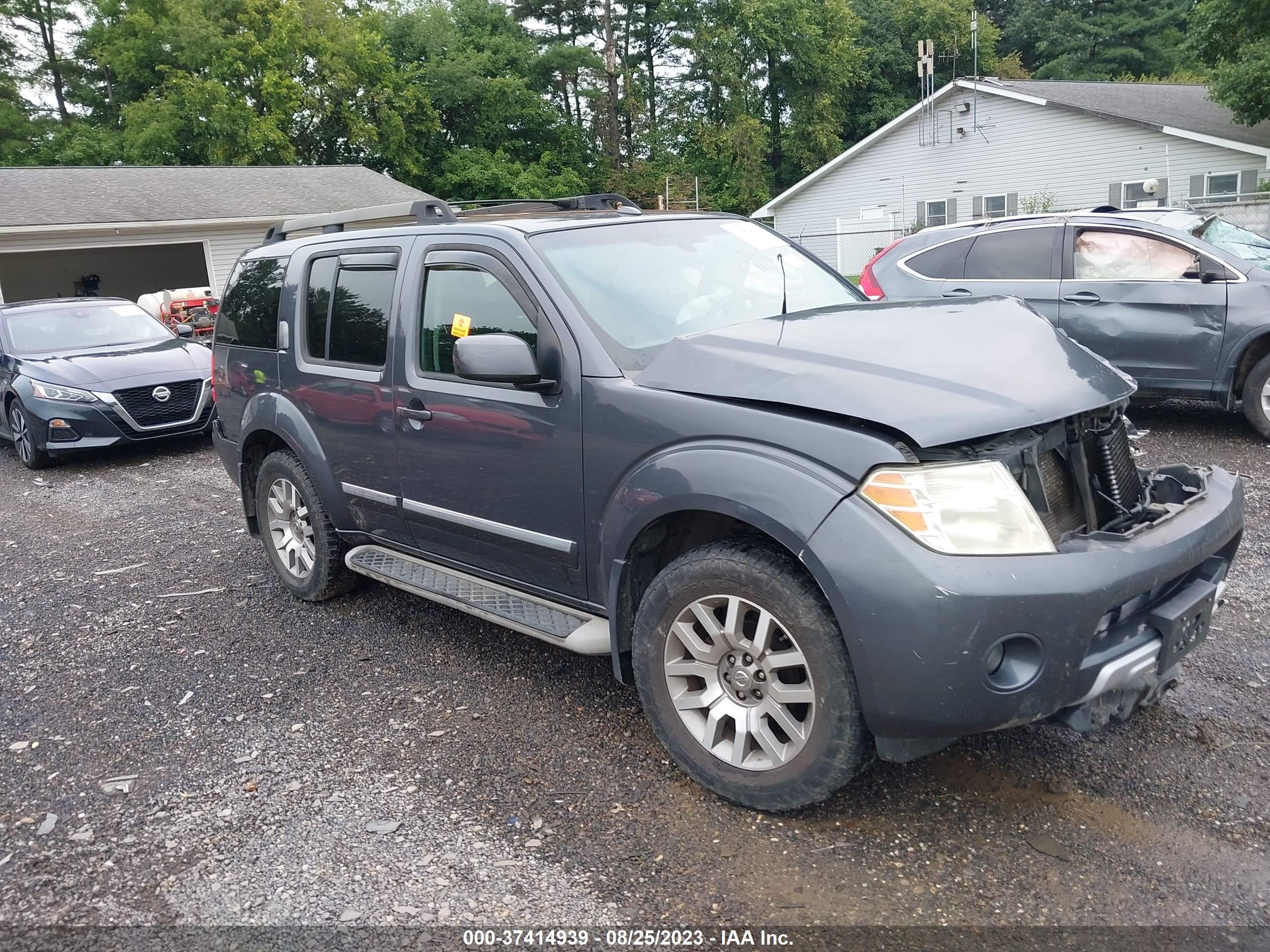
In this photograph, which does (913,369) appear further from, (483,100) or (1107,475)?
(483,100)

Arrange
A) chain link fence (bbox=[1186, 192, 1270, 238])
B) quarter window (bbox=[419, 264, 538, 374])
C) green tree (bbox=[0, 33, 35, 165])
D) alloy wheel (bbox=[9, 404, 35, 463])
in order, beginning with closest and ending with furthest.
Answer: quarter window (bbox=[419, 264, 538, 374]) → alloy wheel (bbox=[9, 404, 35, 463]) → chain link fence (bbox=[1186, 192, 1270, 238]) → green tree (bbox=[0, 33, 35, 165])

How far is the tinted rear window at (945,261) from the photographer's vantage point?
8797mm

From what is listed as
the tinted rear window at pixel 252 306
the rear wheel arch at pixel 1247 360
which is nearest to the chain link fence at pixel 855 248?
the rear wheel arch at pixel 1247 360

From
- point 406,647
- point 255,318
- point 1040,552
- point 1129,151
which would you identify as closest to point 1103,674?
point 1040,552

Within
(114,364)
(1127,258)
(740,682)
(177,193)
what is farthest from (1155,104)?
(740,682)

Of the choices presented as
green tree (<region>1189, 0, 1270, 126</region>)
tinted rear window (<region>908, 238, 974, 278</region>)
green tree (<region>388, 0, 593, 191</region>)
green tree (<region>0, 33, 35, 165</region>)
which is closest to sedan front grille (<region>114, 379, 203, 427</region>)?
tinted rear window (<region>908, 238, 974, 278</region>)

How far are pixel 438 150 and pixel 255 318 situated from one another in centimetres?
4132

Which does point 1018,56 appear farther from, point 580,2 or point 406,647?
point 406,647

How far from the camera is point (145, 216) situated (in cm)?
2370

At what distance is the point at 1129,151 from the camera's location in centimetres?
2691

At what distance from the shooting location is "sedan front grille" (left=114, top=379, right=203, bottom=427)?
9.71m

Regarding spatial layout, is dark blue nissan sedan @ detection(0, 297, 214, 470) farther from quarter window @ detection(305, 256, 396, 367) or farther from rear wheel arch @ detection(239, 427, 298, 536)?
quarter window @ detection(305, 256, 396, 367)

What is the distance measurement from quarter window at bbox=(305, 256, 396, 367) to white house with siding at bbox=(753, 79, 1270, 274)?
21.5 metres

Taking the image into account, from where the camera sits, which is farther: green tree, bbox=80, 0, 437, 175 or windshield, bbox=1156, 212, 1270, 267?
green tree, bbox=80, 0, 437, 175
